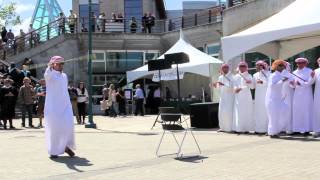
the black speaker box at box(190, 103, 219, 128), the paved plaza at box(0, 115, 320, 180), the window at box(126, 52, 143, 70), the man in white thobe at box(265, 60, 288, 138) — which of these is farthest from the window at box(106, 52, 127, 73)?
the man in white thobe at box(265, 60, 288, 138)

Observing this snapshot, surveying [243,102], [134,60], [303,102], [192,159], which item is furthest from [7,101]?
[134,60]

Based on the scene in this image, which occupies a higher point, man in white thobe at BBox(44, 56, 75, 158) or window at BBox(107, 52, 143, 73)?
window at BBox(107, 52, 143, 73)

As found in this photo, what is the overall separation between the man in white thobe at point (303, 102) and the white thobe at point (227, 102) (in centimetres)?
214

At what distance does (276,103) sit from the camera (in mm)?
14297

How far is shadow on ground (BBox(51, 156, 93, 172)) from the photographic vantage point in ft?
32.8

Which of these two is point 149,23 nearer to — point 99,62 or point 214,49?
point 99,62

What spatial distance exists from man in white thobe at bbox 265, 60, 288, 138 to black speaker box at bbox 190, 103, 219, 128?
3.46m

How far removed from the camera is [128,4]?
52531 mm

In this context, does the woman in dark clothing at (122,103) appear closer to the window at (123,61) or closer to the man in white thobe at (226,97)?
the window at (123,61)

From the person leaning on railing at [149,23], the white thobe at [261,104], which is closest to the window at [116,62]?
the person leaning on railing at [149,23]

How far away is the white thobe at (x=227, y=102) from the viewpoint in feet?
52.3

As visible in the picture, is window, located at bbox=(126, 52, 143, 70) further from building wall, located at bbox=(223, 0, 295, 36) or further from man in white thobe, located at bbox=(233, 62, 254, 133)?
man in white thobe, located at bbox=(233, 62, 254, 133)

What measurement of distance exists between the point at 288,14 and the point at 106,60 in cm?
2132

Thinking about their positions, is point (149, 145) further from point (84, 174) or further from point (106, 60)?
point (106, 60)
